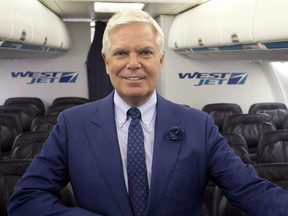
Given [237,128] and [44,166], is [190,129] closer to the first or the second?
[44,166]

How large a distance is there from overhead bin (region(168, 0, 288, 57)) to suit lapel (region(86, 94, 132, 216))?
106 inches

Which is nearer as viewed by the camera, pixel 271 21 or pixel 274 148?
pixel 271 21

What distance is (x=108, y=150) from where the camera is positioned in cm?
162

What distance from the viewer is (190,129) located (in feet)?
5.53

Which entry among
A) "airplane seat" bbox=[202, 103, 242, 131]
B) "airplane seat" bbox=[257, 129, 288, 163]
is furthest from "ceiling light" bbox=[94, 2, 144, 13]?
"airplane seat" bbox=[257, 129, 288, 163]

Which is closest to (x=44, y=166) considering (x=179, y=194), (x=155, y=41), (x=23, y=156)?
(x=179, y=194)

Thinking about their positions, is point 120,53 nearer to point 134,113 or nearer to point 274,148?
point 134,113

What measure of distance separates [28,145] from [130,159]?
308 cm

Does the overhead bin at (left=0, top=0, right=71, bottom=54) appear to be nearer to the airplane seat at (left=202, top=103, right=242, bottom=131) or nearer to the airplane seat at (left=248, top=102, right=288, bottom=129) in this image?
the airplane seat at (left=202, top=103, right=242, bottom=131)

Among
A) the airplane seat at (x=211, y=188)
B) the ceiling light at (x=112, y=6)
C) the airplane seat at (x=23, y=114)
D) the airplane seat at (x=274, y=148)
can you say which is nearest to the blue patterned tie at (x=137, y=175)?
the airplane seat at (x=211, y=188)

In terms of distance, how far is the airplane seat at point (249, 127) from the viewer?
6.18 m

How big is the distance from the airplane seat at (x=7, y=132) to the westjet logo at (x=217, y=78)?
15.3 ft

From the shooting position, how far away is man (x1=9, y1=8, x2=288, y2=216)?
1544mm

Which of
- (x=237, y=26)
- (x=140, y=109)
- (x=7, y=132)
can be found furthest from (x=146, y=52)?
(x=7, y=132)
